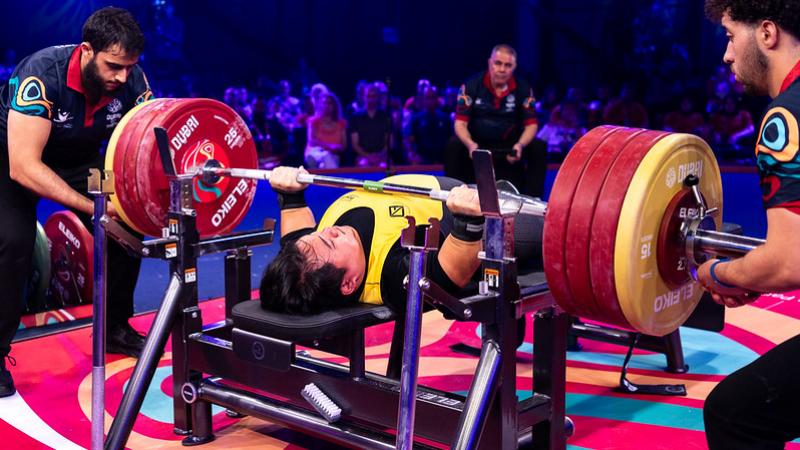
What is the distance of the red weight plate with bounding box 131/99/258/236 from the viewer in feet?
9.78

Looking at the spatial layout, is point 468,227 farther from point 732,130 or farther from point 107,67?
point 732,130

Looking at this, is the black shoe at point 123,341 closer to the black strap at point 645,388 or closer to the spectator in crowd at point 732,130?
the black strap at point 645,388

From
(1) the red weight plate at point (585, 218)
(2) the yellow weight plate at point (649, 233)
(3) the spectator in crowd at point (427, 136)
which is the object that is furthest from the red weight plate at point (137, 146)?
(3) the spectator in crowd at point (427, 136)

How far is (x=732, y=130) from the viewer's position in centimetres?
1112

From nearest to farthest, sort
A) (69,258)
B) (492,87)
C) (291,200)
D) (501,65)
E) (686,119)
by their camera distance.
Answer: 1. (291,200)
2. (69,258)
3. (501,65)
4. (492,87)
5. (686,119)

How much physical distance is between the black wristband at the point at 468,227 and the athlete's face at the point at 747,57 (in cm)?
80

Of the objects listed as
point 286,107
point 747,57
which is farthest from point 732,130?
point 747,57

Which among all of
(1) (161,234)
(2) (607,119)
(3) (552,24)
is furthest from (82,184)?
(3) (552,24)

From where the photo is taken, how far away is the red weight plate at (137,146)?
2963 mm

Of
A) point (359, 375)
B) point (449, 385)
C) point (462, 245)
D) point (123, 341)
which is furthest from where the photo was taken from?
point (123, 341)

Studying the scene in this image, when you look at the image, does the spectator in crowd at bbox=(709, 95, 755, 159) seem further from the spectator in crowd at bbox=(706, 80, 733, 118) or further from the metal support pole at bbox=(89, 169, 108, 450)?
the metal support pole at bbox=(89, 169, 108, 450)

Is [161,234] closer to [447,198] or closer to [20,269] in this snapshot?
[20,269]

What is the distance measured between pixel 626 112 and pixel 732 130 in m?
1.41

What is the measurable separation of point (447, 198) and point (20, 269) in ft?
6.71
